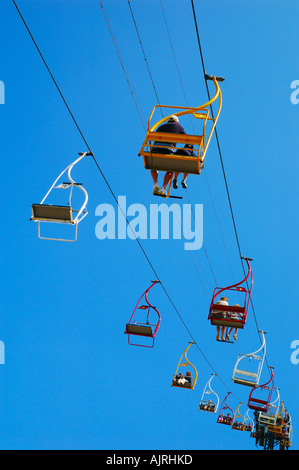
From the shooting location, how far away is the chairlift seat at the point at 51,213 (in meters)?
7.21

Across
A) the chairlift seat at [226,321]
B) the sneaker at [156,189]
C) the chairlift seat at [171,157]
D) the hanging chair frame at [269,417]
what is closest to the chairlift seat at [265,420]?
the hanging chair frame at [269,417]

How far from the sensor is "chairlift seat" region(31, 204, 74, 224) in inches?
284

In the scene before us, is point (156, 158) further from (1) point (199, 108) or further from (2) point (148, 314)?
(2) point (148, 314)

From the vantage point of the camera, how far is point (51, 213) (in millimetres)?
7289

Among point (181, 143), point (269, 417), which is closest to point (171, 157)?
point (181, 143)

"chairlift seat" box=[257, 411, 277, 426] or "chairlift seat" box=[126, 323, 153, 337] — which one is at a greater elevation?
"chairlift seat" box=[126, 323, 153, 337]

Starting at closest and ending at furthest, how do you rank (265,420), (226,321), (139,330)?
(226,321) → (139,330) → (265,420)

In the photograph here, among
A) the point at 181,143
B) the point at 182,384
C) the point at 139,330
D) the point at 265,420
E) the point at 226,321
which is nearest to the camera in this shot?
the point at 181,143

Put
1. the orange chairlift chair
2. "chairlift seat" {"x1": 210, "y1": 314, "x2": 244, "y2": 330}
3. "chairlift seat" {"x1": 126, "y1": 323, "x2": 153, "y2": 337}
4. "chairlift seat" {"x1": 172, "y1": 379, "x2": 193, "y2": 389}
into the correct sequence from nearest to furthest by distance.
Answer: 1. the orange chairlift chair
2. "chairlift seat" {"x1": 210, "y1": 314, "x2": 244, "y2": 330}
3. "chairlift seat" {"x1": 126, "y1": 323, "x2": 153, "y2": 337}
4. "chairlift seat" {"x1": 172, "y1": 379, "x2": 193, "y2": 389}

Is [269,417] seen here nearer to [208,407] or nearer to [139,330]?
[208,407]

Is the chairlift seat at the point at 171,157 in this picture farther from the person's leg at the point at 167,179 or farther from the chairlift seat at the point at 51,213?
the person's leg at the point at 167,179

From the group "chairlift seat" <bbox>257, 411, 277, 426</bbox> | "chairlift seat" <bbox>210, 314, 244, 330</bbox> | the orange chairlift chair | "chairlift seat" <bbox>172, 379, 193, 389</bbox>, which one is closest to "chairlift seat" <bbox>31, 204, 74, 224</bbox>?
the orange chairlift chair

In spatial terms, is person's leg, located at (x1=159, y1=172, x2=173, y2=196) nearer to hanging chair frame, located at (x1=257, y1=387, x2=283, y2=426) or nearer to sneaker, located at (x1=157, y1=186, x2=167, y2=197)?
sneaker, located at (x1=157, y1=186, x2=167, y2=197)

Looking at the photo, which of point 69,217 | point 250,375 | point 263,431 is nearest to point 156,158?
point 69,217
